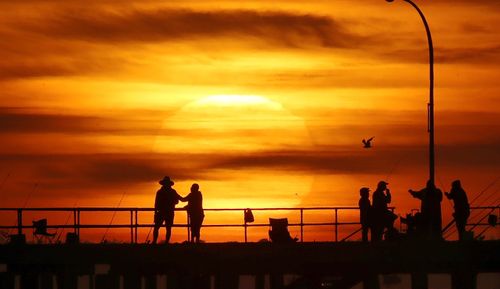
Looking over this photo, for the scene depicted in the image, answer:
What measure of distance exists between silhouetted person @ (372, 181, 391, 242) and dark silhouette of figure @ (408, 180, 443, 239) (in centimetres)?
150

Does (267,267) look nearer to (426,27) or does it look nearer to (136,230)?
(136,230)

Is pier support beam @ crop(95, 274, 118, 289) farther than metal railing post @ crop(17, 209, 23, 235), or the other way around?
pier support beam @ crop(95, 274, 118, 289)

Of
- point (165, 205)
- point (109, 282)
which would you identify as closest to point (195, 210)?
point (165, 205)

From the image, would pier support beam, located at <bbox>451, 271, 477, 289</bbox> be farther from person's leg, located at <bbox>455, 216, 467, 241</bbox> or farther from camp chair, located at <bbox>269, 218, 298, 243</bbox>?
camp chair, located at <bbox>269, 218, 298, 243</bbox>

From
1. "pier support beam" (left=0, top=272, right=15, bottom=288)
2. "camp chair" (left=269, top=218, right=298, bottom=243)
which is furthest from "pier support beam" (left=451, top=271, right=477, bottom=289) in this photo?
"pier support beam" (left=0, top=272, right=15, bottom=288)

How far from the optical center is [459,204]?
45.8m

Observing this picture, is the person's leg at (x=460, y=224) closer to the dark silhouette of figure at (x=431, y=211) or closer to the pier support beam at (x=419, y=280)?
the dark silhouette of figure at (x=431, y=211)

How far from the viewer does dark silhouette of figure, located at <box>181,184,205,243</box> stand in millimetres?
47188

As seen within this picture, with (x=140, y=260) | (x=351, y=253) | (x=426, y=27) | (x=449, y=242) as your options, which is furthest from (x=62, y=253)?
(x=426, y=27)

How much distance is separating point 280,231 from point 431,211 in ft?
16.7

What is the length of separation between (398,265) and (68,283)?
36.1 feet

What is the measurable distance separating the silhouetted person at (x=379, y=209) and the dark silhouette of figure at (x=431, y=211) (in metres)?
1.50

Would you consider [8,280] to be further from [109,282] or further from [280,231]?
[280,231]

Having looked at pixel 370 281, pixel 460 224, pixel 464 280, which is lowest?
pixel 464 280
